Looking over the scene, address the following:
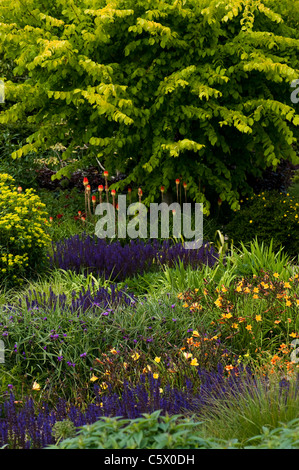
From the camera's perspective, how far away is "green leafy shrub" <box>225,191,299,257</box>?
26.1 feet

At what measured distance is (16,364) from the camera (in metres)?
4.15

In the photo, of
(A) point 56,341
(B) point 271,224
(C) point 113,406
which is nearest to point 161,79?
(B) point 271,224

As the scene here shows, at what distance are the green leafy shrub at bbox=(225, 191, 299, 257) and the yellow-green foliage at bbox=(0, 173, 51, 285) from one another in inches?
119

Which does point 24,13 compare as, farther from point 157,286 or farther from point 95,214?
point 157,286

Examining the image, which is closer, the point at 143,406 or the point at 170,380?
the point at 143,406

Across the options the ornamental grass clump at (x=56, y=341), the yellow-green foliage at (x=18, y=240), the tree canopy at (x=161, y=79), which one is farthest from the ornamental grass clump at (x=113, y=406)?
the tree canopy at (x=161, y=79)

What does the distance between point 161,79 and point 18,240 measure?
3.97 m

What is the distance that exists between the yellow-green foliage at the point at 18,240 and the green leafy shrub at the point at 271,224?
303 cm

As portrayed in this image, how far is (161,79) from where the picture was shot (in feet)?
28.9

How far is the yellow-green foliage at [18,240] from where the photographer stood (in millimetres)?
6125

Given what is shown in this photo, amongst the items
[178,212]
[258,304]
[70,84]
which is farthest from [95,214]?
[258,304]

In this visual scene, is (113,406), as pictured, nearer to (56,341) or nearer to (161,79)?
(56,341)

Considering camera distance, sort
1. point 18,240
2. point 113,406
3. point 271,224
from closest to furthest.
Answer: point 113,406
point 18,240
point 271,224

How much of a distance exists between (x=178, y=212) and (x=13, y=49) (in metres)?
3.57
